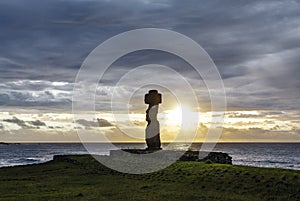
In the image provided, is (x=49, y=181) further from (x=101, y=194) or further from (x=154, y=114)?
(x=154, y=114)

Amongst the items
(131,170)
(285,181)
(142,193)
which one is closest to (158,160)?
(131,170)

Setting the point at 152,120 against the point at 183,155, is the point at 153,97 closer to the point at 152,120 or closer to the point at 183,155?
the point at 152,120

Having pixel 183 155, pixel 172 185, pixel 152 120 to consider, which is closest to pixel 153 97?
pixel 152 120

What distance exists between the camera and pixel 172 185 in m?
32.8

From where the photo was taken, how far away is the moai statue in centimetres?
5262

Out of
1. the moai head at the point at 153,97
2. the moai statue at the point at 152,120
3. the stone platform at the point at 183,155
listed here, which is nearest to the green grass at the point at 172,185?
the stone platform at the point at 183,155

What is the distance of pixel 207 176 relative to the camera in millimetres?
33781

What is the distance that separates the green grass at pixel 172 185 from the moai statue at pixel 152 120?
466 inches

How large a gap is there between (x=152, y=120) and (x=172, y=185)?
68.1 feet

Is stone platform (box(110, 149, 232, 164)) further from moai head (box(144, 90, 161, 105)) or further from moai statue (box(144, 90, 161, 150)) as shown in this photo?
moai head (box(144, 90, 161, 105))

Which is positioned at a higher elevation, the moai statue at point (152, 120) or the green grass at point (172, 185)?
the moai statue at point (152, 120)

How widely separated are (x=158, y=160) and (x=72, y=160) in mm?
17649

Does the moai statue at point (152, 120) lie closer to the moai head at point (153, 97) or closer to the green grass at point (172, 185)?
the moai head at point (153, 97)

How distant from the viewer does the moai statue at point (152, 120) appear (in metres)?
52.6
